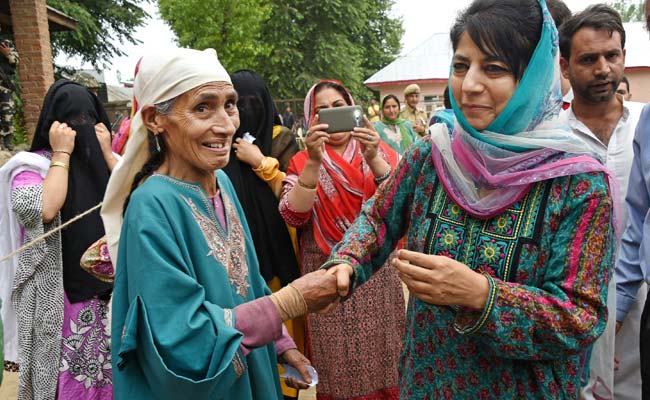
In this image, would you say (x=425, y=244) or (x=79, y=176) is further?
(x=79, y=176)

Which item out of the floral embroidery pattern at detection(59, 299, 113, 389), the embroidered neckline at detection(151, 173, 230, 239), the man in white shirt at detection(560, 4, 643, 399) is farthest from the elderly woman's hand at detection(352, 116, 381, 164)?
the floral embroidery pattern at detection(59, 299, 113, 389)

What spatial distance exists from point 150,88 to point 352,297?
64.6 inches

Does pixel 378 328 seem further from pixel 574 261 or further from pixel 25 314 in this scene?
pixel 25 314

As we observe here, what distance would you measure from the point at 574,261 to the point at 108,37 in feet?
65.3

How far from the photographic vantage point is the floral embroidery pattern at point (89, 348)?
2764 mm

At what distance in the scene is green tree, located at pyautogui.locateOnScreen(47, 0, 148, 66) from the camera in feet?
50.6

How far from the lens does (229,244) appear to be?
70.0 inches

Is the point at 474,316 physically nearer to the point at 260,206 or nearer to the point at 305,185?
the point at 305,185

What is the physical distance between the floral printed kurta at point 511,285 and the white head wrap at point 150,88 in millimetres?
729

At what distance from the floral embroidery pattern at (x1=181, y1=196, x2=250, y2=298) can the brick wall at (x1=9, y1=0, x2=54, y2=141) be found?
352 inches

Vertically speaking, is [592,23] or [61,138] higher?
[592,23]

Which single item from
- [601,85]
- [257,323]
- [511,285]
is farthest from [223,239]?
[601,85]

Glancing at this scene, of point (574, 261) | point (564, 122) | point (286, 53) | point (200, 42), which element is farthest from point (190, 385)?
point (286, 53)

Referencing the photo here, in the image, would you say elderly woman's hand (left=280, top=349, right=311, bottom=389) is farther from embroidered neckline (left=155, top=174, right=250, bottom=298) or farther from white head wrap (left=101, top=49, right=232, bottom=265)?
white head wrap (left=101, top=49, right=232, bottom=265)
